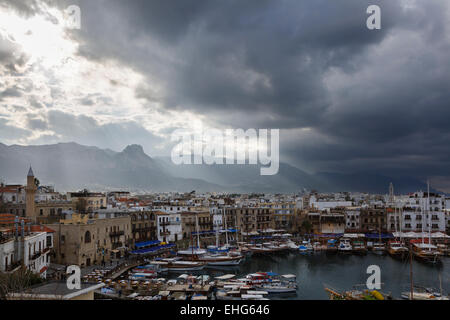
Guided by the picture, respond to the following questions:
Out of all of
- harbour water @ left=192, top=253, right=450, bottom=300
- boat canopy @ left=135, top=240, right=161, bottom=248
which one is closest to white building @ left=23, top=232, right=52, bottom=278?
boat canopy @ left=135, top=240, right=161, bottom=248

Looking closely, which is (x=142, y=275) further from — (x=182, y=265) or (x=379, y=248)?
(x=379, y=248)

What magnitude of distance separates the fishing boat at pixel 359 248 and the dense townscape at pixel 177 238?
17.5 inches

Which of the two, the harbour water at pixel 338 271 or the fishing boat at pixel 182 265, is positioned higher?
the fishing boat at pixel 182 265

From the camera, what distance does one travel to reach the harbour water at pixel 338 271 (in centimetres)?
3073

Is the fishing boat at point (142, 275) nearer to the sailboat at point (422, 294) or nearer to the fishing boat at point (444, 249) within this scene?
the sailboat at point (422, 294)

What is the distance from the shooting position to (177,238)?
2007 inches

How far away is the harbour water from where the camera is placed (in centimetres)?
3073

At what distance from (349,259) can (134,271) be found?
2708 centimetres

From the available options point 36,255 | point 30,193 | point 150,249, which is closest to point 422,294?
point 36,255

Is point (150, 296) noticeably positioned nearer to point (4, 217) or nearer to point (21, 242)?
point (21, 242)

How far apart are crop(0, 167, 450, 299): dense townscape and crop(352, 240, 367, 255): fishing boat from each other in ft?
1.46

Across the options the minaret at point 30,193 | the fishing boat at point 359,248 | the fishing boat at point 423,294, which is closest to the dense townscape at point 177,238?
the minaret at point 30,193

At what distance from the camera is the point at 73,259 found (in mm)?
32156

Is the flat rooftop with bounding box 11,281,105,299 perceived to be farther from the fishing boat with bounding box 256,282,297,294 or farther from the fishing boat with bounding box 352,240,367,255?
the fishing boat with bounding box 352,240,367,255
